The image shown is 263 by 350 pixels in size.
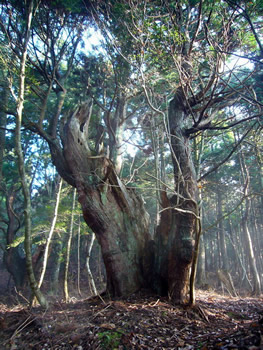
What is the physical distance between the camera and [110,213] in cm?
595

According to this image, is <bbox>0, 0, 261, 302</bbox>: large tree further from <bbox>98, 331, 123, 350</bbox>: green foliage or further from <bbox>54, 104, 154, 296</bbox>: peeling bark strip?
<bbox>98, 331, 123, 350</bbox>: green foliage

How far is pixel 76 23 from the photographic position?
8.95 metres

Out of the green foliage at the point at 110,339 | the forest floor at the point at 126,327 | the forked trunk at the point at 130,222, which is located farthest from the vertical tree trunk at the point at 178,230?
the green foliage at the point at 110,339

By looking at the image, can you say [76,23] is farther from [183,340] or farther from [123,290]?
[183,340]

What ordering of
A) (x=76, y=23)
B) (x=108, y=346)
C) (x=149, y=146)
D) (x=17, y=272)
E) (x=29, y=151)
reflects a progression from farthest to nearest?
(x=29, y=151) < (x=17, y=272) < (x=149, y=146) < (x=76, y=23) < (x=108, y=346)

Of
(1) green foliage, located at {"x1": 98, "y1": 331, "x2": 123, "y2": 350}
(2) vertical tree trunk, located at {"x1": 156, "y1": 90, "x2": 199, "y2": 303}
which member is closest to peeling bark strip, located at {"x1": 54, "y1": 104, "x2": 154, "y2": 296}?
(2) vertical tree trunk, located at {"x1": 156, "y1": 90, "x2": 199, "y2": 303}

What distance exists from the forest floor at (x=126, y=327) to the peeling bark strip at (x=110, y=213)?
25.2 inches

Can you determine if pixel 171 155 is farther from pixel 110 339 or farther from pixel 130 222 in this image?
pixel 110 339

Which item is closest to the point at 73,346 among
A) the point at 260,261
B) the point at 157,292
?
the point at 157,292

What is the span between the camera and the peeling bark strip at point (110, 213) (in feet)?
18.5

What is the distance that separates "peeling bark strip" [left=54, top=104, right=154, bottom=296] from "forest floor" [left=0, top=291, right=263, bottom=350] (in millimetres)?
640

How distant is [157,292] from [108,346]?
7.63ft

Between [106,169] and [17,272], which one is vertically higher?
[106,169]

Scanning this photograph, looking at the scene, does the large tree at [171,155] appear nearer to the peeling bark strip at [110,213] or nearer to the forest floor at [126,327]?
the peeling bark strip at [110,213]
